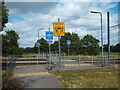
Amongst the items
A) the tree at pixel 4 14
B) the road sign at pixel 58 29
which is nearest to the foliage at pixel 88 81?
the road sign at pixel 58 29

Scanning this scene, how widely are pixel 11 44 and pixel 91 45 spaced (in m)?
16.6

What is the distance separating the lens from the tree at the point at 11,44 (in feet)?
76.9

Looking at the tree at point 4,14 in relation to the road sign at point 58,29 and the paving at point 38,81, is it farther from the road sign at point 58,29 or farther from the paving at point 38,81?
the paving at point 38,81

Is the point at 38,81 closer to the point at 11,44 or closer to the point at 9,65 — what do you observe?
the point at 9,65

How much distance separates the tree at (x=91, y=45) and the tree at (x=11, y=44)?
1478cm

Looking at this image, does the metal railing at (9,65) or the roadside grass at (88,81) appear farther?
the metal railing at (9,65)

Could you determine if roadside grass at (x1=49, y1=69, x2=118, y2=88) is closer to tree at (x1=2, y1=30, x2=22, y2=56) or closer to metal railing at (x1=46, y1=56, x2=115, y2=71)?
metal railing at (x1=46, y1=56, x2=115, y2=71)

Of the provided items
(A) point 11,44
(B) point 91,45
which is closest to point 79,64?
(A) point 11,44

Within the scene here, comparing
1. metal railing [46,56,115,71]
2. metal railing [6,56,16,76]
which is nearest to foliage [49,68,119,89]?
metal railing [46,56,115,71]

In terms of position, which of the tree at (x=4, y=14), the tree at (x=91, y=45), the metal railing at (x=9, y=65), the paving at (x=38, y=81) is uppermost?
the tree at (x=4, y=14)

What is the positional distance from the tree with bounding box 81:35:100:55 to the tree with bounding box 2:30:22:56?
582 inches

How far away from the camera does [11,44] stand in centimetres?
→ 2445

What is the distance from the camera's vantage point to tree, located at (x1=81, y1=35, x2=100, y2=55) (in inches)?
1174

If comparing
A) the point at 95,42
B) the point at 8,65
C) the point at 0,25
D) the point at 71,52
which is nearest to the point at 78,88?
the point at 8,65
